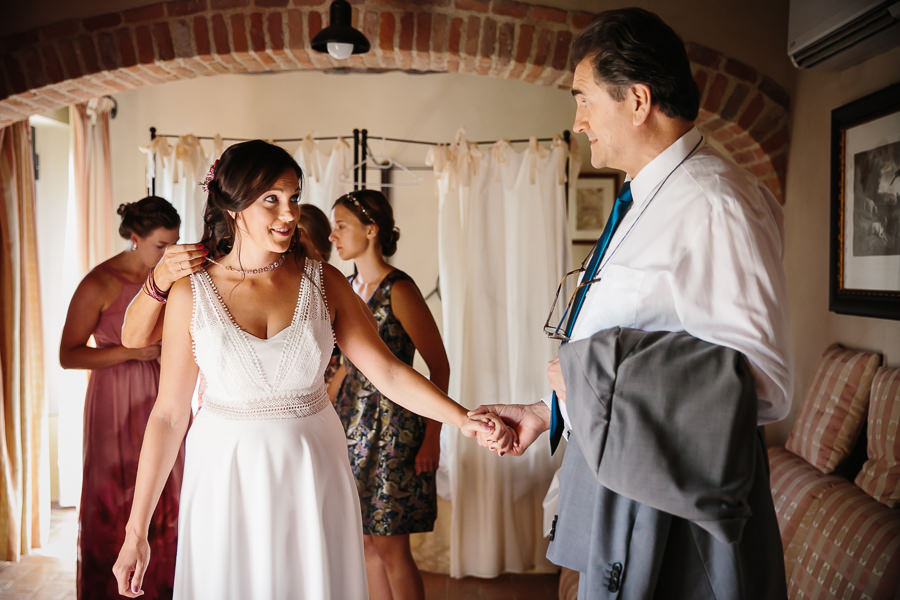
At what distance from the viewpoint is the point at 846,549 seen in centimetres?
214

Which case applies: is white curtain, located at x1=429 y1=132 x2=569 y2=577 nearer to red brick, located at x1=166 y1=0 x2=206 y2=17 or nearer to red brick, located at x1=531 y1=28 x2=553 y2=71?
red brick, located at x1=531 y1=28 x2=553 y2=71

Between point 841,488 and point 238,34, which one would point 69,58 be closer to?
point 238,34

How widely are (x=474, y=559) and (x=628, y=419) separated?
268 cm

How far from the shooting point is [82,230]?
473 centimetres

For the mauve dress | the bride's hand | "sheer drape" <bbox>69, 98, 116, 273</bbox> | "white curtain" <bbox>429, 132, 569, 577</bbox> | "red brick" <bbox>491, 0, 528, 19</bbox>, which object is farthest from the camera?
"sheer drape" <bbox>69, 98, 116, 273</bbox>

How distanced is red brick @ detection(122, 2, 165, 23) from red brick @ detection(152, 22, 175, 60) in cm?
4

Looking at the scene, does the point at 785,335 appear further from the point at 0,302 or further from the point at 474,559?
the point at 0,302

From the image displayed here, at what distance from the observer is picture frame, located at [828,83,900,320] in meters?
2.48

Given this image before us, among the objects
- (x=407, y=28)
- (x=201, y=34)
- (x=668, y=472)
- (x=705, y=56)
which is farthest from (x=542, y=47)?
(x=668, y=472)

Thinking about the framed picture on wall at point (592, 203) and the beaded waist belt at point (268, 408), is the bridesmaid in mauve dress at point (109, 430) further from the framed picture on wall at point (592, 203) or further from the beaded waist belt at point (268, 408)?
the framed picture on wall at point (592, 203)

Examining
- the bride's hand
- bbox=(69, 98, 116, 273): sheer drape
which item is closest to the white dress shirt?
the bride's hand

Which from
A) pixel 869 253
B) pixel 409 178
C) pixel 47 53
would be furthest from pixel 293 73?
pixel 869 253

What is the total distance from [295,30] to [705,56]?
1.78 meters

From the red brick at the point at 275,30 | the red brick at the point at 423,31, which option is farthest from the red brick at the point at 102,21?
the red brick at the point at 423,31
